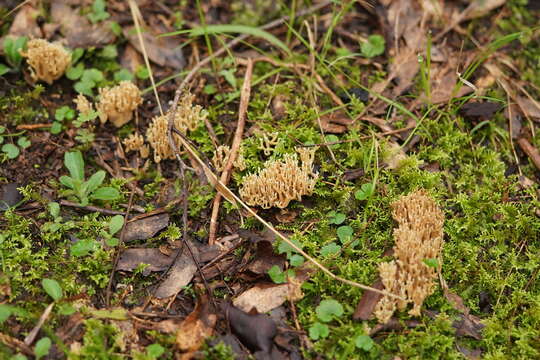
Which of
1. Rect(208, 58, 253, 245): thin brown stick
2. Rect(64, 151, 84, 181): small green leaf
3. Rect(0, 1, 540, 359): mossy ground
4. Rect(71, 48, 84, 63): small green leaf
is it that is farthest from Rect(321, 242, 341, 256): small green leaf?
Rect(71, 48, 84, 63): small green leaf

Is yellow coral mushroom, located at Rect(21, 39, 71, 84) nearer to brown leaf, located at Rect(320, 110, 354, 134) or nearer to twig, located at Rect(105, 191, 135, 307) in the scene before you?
twig, located at Rect(105, 191, 135, 307)

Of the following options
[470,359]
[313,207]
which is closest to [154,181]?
[313,207]

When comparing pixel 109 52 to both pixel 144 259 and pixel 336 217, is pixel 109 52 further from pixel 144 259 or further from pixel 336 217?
pixel 336 217

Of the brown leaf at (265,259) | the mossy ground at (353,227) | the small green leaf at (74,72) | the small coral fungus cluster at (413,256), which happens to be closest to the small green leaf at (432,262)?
the small coral fungus cluster at (413,256)

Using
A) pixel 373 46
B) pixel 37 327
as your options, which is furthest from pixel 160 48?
pixel 37 327

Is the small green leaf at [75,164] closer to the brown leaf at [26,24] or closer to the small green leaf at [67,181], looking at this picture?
the small green leaf at [67,181]

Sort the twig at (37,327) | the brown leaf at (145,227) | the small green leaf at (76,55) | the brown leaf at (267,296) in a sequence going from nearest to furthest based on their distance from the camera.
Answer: the twig at (37,327)
the brown leaf at (267,296)
the brown leaf at (145,227)
the small green leaf at (76,55)

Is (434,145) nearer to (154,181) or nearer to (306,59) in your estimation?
(306,59)
